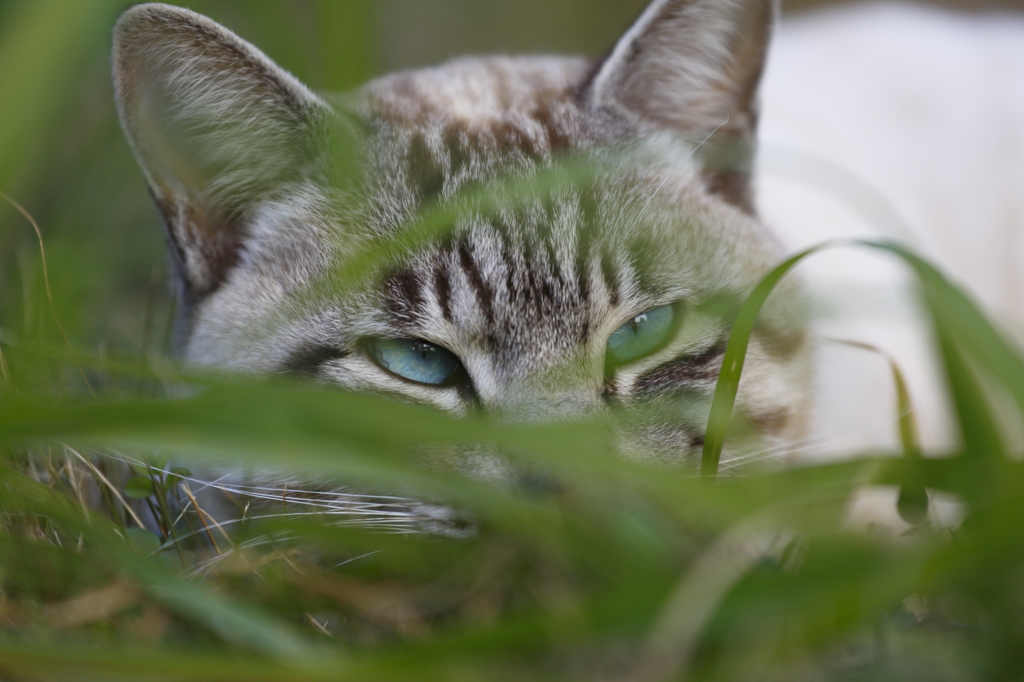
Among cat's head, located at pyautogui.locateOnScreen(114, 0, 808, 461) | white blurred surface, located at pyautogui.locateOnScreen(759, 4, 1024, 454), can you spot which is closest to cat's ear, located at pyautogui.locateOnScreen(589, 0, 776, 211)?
cat's head, located at pyautogui.locateOnScreen(114, 0, 808, 461)

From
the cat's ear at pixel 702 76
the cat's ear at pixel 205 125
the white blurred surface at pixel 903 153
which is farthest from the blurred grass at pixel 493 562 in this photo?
the white blurred surface at pixel 903 153

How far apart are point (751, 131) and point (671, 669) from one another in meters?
1.38

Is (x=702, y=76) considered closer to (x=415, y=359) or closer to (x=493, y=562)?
(x=415, y=359)

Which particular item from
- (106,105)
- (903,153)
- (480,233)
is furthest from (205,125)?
(903,153)

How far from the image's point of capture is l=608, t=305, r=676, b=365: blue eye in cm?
146

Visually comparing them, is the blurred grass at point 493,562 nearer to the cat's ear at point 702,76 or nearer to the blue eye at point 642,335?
the blue eye at point 642,335

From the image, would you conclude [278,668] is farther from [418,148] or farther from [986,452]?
[418,148]

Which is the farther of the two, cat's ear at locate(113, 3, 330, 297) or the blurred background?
cat's ear at locate(113, 3, 330, 297)

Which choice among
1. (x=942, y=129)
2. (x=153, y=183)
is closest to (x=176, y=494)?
(x=153, y=183)

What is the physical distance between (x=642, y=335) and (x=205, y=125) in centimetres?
98

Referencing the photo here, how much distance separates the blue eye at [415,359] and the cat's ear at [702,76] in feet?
2.22

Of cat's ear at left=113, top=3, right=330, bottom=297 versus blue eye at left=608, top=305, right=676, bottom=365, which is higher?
cat's ear at left=113, top=3, right=330, bottom=297

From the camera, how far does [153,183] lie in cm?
150

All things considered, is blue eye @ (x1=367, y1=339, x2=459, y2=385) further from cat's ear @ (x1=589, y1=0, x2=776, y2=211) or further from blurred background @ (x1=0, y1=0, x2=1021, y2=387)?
cat's ear @ (x1=589, y1=0, x2=776, y2=211)
